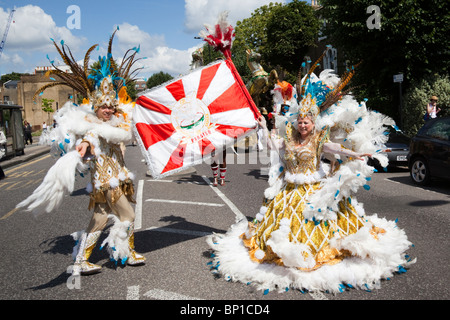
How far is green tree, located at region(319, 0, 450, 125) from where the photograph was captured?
1452 cm

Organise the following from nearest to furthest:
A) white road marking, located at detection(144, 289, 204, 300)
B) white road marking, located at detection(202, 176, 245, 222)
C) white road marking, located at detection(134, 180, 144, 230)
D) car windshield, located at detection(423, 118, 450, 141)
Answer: white road marking, located at detection(144, 289, 204, 300)
white road marking, located at detection(134, 180, 144, 230)
white road marking, located at detection(202, 176, 245, 222)
car windshield, located at detection(423, 118, 450, 141)

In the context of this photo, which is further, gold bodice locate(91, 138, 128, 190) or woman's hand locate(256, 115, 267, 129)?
woman's hand locate(256, 115, 267, 129)

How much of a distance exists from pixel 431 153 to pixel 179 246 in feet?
22.4

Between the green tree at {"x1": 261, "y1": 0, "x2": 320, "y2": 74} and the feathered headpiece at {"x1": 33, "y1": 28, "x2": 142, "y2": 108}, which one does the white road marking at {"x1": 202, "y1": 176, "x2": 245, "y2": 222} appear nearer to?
the feathered headpiece at {"x1": 33, "y1": 28, "x2": 142, "y2": 108}

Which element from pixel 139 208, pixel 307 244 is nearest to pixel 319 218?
pixel 307 244

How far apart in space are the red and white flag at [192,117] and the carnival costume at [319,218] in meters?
0.63

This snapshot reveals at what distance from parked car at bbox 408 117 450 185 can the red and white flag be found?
232 inches

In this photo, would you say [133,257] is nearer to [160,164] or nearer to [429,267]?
[160,164]

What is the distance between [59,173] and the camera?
384 cm

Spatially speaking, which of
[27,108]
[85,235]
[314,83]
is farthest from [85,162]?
[27,108]

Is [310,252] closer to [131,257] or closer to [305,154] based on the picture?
[305,154]

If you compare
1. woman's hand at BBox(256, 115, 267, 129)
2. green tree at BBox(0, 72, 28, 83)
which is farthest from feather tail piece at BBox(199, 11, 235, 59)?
green tree at BBox(0, 72, 28, 83)

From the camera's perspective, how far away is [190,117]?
489 cm

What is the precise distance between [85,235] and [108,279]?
22.4 inches
